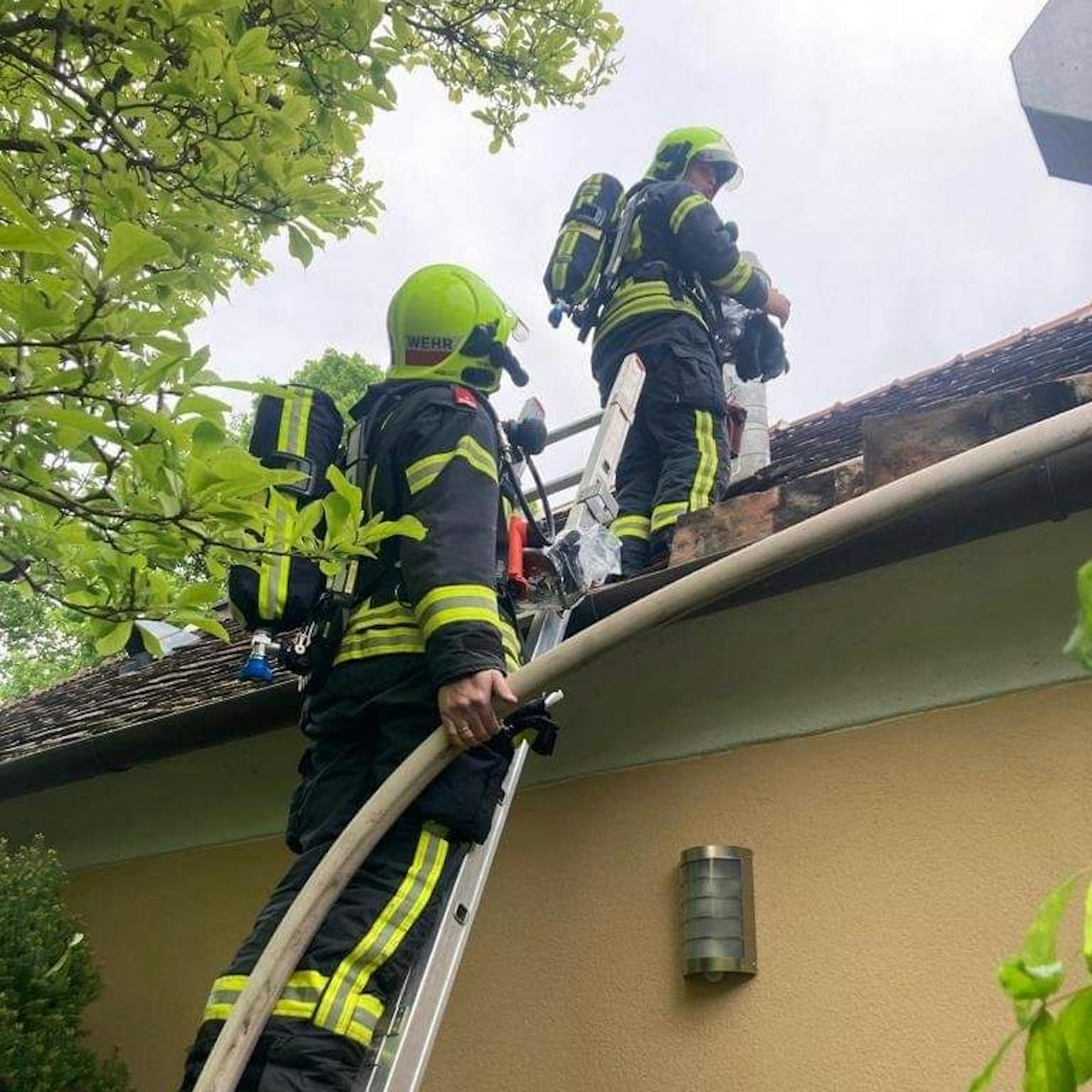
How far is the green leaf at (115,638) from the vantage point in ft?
7.10

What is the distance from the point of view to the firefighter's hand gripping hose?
1681mm

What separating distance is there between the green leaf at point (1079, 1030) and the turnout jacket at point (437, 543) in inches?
69.0

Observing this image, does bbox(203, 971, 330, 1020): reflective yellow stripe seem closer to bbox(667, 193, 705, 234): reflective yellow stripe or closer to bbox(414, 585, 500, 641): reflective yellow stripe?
bbox(414, 585, 500, 641): reflective yellow stripe

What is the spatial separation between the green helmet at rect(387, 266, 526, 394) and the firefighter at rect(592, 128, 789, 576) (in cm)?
97

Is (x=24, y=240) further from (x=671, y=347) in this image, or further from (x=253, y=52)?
(x=671, y=347)

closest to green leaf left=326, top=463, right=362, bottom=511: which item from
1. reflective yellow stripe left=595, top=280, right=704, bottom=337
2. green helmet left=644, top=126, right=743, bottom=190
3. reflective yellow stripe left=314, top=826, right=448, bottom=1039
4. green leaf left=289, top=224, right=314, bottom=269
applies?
reflective yellow stripe left=314, top=826, right=448, bottom=1039

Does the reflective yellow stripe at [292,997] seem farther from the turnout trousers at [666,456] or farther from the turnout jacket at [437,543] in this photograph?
the turnout trousers at [666,456]

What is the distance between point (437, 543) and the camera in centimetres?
240

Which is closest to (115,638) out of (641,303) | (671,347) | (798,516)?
(798,516)

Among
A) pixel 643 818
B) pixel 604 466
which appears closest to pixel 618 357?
pixel 604 466

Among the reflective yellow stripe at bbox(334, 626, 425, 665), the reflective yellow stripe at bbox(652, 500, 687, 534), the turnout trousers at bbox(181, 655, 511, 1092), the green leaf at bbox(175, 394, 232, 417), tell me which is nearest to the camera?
the green leaf at bbox(175, 394, 232, 417)

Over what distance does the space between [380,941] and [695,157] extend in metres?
3.52

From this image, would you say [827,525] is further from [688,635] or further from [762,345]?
[762,345]

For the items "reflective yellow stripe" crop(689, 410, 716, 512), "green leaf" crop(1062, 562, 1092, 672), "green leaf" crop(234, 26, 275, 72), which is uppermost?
"reflective yellow stripe" crop(689, 410, 716, 512)
